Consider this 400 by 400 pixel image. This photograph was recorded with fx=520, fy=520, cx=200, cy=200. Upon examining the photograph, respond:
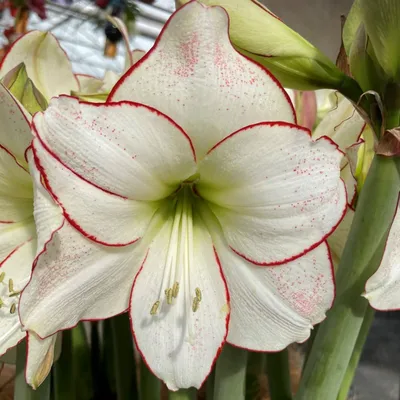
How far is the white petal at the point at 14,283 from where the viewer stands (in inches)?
15.1

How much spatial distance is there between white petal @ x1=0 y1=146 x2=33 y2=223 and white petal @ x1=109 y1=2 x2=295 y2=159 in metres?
0.10

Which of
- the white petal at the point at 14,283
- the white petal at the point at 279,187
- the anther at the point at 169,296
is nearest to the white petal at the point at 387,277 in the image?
the white petal at the point at 279,187

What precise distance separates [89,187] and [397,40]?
0.74 feet

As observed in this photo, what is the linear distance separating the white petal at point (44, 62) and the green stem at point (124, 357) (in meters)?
0.24

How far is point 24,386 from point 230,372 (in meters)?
0.17

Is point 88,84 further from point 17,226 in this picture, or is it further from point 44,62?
point 17,226

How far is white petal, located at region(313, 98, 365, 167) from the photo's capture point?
1.40 ft

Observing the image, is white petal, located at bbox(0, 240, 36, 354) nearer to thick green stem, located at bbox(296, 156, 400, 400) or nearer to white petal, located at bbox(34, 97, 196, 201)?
white petal, located at bbox(34, 97, 196, 201)

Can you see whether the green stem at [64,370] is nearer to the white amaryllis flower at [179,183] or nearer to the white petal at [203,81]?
the white amaryllis flower at [179,183]

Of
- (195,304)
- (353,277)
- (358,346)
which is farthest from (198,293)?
(358,346)

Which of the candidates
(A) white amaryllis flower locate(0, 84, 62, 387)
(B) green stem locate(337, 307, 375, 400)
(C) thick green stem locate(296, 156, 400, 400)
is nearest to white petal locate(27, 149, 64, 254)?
(A) white amaryllis flower locate(0, 84, 62, 387)

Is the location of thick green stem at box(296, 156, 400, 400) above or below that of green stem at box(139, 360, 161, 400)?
above

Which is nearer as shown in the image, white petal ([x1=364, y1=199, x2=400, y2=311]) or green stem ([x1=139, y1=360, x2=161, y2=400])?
white petal ([x1=364, y1=199, x2=400, y2=311])

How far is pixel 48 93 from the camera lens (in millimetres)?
508
